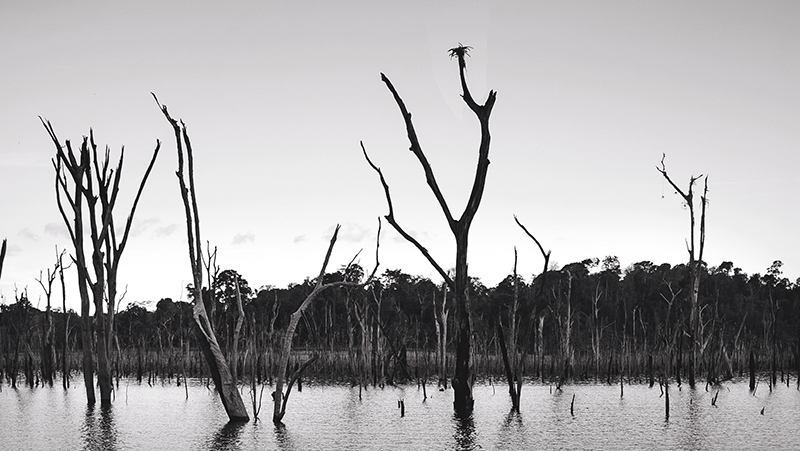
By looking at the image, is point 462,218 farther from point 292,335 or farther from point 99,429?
point 99,429

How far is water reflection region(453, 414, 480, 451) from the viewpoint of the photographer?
1520 centimetres

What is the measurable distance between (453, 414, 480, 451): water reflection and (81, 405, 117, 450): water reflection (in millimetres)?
Answer: 5738

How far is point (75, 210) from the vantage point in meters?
20.8

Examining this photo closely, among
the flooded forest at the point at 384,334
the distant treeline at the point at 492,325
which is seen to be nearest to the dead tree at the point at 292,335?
the flooded forest at the point at 384,334

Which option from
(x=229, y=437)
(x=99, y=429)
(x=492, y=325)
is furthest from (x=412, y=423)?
(x=492, y=325)

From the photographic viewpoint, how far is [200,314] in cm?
1728

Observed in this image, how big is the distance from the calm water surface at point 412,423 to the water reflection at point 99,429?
0.9 inches

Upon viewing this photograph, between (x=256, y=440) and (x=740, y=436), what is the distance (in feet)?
28.2

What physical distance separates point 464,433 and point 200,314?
543cm

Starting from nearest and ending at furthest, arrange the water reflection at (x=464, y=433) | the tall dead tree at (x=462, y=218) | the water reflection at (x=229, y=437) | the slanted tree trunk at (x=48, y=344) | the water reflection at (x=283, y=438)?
1. the water reflection at (x=229, y=437)
2. the water reflection at (x=283, y=438)
3. the water reflection at (x=464, y=433)
4. the tall dead tree at (x=462, y=218)
5. the slanted tree trunk at (x=48, y=344)

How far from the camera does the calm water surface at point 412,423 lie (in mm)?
15508

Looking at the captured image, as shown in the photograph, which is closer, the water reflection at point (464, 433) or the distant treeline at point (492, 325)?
the water reflection at point (464, 433)

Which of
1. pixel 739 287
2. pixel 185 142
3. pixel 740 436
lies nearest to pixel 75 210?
pixel 185 142

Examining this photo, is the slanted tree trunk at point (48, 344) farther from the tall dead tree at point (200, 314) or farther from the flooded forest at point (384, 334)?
the tall dead tree at point (200, 314)
